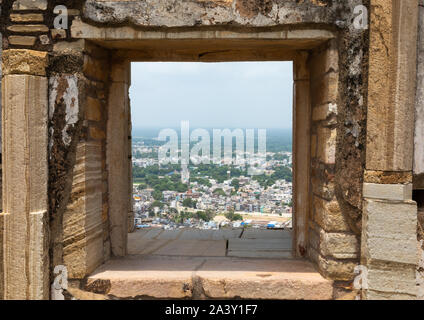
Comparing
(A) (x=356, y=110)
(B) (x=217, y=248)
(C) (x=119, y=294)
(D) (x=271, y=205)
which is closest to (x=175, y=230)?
(B) (x=217, y=248)

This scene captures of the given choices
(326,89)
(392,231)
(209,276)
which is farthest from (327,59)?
(209,276)

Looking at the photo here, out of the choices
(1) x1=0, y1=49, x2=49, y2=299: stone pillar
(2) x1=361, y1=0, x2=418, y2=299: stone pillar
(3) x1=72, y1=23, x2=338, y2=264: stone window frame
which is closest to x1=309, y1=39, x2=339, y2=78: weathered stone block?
(3) x1=72, y1=23, x2=338, y2=264: stone window frame

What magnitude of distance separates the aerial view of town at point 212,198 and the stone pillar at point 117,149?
130 centimetres

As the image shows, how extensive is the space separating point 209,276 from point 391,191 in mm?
1351

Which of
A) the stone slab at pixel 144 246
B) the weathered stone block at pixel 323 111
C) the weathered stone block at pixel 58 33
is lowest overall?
the stone slab at pixel 144 246

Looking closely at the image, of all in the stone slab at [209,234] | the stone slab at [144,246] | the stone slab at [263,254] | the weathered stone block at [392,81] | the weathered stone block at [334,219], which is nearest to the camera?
the weathered stone block at [392,81]

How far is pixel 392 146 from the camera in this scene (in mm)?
2488

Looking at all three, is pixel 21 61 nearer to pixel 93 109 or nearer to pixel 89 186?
pixel 93 109

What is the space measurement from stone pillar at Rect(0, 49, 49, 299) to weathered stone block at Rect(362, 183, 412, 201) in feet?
7.21

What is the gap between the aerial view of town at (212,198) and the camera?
525cm

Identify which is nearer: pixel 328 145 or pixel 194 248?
pixel 328 145

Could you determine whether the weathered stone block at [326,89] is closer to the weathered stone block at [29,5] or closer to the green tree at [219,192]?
the weathered stone block at [29,5]

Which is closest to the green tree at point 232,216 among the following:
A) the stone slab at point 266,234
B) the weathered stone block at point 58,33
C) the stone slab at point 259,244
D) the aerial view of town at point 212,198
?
the aerial view of town at point 212,198

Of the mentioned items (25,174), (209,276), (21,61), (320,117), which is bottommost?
(209,276)
